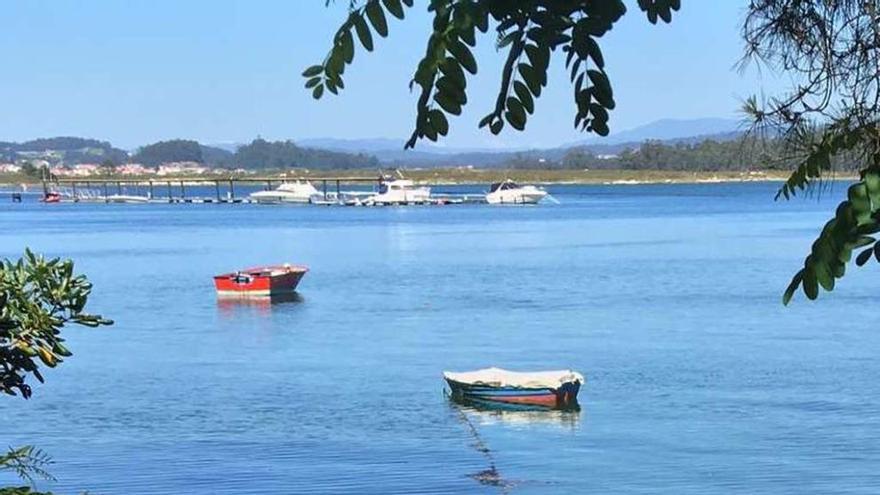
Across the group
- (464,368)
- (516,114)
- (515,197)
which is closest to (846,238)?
(516,114)

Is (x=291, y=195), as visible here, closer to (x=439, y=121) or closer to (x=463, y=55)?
(x=439, y=121)

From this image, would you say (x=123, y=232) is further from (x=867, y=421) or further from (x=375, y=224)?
(x=867, y=421)

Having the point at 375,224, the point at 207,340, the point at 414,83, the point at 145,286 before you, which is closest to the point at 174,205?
the point at 375,224

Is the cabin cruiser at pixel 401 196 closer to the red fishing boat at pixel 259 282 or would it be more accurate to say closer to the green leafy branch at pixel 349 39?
the red fishing boat at pixel 259 282

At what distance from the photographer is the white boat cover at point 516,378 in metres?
27.7

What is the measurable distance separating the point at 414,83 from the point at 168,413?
84.4 feet

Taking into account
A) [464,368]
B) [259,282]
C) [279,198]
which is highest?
[464,368]

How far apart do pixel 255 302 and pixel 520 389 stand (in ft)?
78.0

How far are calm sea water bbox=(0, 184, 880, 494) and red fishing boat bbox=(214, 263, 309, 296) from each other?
80cm

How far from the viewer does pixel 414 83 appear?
2.98 m

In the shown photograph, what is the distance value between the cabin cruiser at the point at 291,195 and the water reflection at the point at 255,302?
102047mm

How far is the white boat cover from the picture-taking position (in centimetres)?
2770

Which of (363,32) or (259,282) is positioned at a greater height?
(363,32)

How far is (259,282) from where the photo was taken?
169 feet
